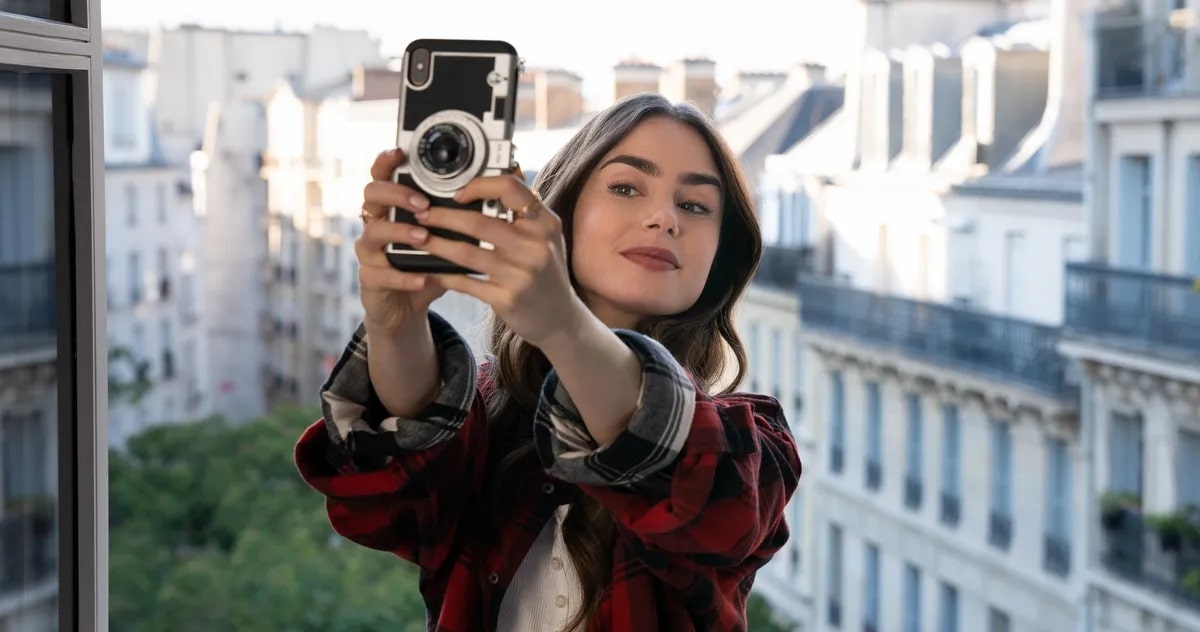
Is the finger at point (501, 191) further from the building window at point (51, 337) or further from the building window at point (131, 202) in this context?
the building window at point (131, 202)

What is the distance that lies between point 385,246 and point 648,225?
0.17 meters

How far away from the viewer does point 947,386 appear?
29.2 ft

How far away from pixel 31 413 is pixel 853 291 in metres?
9.55

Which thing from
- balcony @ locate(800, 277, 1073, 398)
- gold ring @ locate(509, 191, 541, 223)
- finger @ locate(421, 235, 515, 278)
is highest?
gold ring @ locate(509, 191, 541, 223)

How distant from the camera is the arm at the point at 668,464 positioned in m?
0.61

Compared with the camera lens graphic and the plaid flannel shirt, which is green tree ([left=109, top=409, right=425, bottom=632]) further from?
the camera lens graphic

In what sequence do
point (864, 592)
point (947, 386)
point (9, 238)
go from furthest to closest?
1. point (864, 592)
2. point (947, 386)
3. point (9, 238)

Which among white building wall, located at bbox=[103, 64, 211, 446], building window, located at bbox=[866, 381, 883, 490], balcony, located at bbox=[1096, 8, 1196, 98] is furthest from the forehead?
white building wall, located at bbox=[103, 64, 211, 446]

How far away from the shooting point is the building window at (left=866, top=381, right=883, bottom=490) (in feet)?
32.2

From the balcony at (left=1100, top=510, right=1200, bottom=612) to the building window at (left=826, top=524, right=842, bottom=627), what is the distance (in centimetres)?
268

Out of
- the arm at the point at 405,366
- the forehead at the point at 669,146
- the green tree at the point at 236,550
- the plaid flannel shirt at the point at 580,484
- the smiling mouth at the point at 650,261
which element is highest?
the forehead at the point at 669,146

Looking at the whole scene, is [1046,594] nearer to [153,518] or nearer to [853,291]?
[853,291]

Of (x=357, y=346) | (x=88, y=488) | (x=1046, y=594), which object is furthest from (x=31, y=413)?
(x=1046, y=594)

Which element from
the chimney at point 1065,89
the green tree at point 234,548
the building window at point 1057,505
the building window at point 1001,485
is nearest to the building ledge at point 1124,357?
the building window at point 1057,505
